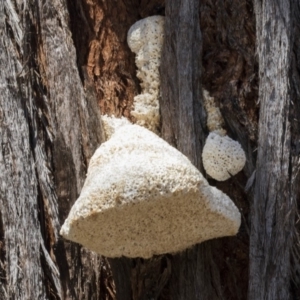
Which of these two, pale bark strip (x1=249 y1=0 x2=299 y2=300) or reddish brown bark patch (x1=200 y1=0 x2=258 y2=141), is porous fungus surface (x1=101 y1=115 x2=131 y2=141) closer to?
reddish brown bark patch (x1=200 y1=0 x2=258 y2=141)

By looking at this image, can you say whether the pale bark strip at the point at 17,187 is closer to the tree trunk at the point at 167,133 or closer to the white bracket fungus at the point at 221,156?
the tree trunk at the point at 167,133

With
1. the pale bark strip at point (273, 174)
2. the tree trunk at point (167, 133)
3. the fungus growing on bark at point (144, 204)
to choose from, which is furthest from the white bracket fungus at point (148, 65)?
the pale bark strip at point (273, 174)

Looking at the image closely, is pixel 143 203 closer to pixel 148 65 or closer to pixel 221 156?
pixel 221 156

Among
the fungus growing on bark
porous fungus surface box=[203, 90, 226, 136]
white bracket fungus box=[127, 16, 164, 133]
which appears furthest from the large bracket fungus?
porous fungus surface box=[203, 90, 226, 136]

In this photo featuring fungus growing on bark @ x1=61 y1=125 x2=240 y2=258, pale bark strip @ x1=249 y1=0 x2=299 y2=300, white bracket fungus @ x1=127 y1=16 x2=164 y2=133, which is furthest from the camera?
white bracket fungus @ x1=127 y1=16 x2=164 y2=133

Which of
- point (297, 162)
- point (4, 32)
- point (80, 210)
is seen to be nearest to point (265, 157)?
point (297, 162)

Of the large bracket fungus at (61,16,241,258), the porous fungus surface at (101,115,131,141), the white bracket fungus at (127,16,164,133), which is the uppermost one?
the white bracket fungus at (127,16,164,133)

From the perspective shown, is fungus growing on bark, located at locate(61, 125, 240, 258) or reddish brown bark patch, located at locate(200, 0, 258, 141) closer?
fungus growing on bark, located at locate(61, 125, 240, 258)

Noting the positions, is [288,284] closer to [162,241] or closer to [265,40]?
[162,241]
